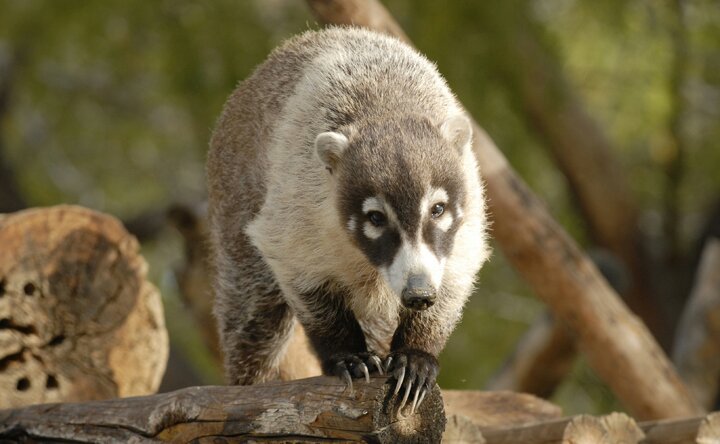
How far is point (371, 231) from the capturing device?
16.1ft

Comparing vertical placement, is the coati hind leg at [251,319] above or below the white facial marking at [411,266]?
below

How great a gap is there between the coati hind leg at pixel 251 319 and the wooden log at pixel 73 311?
0.71 metres

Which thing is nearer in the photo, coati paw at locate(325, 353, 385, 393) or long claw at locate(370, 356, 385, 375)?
coati paw at locate(325, 353, 385, 393)

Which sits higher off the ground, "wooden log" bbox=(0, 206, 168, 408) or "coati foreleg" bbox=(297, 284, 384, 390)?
"coati foreleg" bbox=(297, 284, 384, 390)

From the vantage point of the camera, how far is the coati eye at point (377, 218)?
16.0 ft

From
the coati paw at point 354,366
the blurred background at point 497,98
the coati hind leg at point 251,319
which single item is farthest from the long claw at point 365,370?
the blurred background at point 497,98

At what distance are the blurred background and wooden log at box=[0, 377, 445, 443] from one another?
3.70 meters

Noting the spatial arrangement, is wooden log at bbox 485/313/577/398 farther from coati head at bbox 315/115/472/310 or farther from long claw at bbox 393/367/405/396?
long claw at bbox 393/367/405/396

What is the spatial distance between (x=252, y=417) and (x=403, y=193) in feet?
3.99

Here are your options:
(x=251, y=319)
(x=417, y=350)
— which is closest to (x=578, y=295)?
(x=251, y=319)

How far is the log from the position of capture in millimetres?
7785

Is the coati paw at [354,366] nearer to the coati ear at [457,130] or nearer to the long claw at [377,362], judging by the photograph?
the long claw at [377,362]

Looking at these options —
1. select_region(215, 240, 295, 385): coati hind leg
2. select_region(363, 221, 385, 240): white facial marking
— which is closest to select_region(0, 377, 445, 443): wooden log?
select_region(363, 221, 385, 240): white facial marking

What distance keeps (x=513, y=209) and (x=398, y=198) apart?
3.16 m
